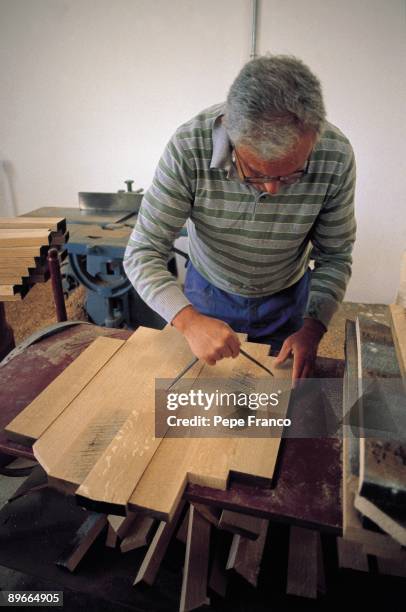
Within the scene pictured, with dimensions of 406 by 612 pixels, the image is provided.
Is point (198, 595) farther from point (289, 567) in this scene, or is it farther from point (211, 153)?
point (211, 153)

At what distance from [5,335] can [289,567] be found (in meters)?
1.70

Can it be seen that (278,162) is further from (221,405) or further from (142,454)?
(142,454)

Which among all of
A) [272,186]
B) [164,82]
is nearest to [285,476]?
[272,186]

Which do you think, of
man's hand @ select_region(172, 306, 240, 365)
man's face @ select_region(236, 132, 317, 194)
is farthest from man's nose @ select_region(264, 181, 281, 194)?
man's hand @ select_region(172, 306, 240, 365)

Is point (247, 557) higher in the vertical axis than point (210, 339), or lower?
lower

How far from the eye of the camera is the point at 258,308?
178cm

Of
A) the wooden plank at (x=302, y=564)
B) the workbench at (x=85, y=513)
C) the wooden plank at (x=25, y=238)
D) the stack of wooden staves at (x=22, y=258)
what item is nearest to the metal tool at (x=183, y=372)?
the workbench at (x=85, y=513)

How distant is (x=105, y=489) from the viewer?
0.88 metres

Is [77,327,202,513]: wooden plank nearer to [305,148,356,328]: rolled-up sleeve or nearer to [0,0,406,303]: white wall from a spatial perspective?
[305,148,356,328]: rolled-up sleeve

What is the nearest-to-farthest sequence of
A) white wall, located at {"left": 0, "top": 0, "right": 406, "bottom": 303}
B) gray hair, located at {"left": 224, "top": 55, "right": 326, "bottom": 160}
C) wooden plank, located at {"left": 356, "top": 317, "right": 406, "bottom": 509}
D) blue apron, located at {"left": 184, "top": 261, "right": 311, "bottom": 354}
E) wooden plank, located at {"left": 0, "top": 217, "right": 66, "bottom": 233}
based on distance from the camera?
wooden plank, located at {"left": 356, "top": 317, "right": 406, "bottom": 509}, gray hair, located at {"left": 224, "top": 55, "right": 326, "bottom": 160}, blue apron, located at {"left": 184, "top": 261, "right": 311, "bottom": 354}, wooden plank, located at {"left": 0, "top": 217, "right": 66, "bottom": 233}, white wall, located at {"left": 0, "top": 0, "right": 406, "bottom": 303}

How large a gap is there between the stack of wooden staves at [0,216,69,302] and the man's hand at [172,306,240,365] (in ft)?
2.99

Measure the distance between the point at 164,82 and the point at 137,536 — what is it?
3700 mm

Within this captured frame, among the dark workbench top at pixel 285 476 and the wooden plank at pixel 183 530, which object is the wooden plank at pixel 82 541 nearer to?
the wooden plank at pixel 183 530

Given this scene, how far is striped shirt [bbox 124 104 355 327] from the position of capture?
1.39 metres
